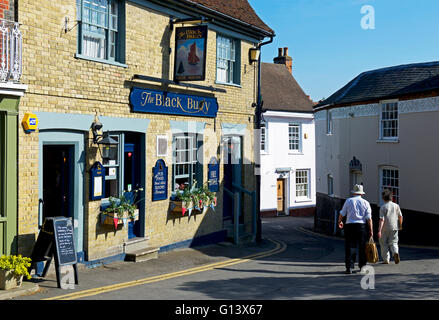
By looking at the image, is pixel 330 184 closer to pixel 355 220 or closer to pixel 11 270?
pixel 355 220

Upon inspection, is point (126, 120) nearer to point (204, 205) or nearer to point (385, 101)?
point (204, 205)

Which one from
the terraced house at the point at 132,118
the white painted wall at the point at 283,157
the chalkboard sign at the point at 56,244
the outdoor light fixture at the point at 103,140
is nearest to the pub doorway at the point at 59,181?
the terraced house at the point at 132,118

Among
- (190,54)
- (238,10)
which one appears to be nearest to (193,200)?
(190,54)

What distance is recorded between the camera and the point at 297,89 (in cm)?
3478

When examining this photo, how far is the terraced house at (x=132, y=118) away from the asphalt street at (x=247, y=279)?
93 centimetres

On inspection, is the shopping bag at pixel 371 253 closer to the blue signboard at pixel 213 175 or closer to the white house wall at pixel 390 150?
the blue signboard at pixel 213 175

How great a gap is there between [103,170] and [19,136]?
7.45ft

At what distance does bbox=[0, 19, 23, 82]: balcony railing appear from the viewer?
349 inches

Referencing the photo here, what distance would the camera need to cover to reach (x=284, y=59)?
123 ft

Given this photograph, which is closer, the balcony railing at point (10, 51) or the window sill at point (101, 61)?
the balcony railing at point (10, 51)

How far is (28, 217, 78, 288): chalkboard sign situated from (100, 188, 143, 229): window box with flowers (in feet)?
6.00

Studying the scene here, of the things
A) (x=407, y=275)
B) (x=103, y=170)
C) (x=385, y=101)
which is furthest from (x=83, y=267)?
(x=385, y=101)

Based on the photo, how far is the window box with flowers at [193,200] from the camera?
13461 mm

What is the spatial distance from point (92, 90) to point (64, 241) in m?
3.46
